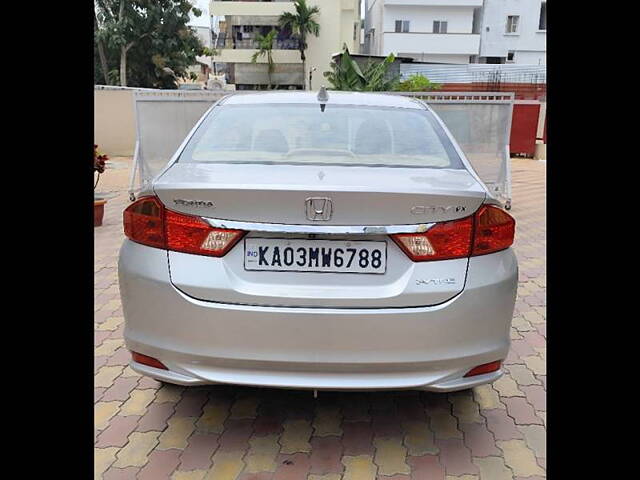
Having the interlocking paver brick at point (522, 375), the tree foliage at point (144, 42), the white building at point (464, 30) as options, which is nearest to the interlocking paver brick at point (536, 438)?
the interlocking paver brick at point (522, 375)

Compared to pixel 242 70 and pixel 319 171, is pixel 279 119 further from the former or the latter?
pixel 242 70

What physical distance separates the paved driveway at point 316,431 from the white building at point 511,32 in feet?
132

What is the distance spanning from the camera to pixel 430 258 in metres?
2.06

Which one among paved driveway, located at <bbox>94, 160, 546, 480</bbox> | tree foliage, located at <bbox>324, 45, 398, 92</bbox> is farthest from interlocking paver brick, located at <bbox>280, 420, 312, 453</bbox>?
tree foliage, located at <bbox>324, 45, 398, 92</bbox>

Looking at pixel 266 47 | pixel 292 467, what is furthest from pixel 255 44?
pixel 292 467

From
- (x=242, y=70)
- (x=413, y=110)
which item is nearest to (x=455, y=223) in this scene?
(x=413, y=110)

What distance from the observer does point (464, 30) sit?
3900 centimetres

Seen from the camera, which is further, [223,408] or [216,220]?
[223,408]

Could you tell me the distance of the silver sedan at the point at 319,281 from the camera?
6.63 feet

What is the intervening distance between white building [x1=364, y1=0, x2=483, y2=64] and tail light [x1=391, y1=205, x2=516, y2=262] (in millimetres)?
38229

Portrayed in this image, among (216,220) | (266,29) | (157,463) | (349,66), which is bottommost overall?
(157,463)

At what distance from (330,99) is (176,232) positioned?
4.76ft

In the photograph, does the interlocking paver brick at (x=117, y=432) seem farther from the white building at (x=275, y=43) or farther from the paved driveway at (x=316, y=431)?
the white building at (x=275, y=43)
